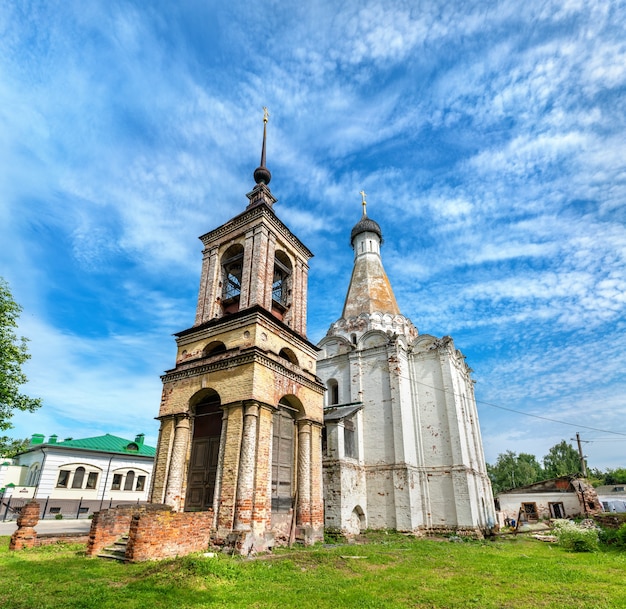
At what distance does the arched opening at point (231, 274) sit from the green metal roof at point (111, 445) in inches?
659

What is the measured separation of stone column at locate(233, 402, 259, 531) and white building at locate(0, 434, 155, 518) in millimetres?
18896

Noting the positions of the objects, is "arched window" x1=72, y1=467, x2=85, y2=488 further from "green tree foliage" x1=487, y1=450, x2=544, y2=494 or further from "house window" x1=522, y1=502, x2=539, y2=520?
"green tree foliage" x1=487, y1=450, x2=544, y2=494

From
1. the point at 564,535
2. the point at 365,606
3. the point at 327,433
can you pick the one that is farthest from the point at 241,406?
the point at 564,535

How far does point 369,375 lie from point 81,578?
57.8ft

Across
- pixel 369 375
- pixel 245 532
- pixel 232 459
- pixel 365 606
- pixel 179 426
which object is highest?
pixel 369 375

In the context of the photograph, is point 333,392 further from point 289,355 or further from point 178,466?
point 178,466

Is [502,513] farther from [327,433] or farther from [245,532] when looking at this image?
[245,532]

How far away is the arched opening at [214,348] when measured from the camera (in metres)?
14.3

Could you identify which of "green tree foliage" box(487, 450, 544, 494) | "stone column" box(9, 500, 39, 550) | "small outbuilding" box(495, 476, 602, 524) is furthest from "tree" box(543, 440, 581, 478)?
"stone column" box(9, 500, 39, 550)

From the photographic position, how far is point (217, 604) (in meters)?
6.46

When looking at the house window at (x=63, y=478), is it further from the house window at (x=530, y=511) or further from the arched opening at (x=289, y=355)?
the house window at (x=530, y=511)

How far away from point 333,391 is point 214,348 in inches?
492

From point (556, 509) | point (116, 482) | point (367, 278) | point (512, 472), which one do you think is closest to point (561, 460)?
point (512, 472)

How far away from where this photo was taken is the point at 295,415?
1442 centimetres
